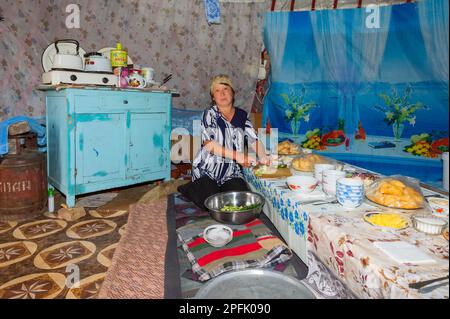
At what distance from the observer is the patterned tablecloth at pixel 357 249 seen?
83 centimetres

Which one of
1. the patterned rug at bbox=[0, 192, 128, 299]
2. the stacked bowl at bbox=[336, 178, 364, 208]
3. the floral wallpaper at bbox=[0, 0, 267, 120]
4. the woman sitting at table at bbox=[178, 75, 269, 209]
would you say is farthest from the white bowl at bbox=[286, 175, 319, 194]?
the floral wallpaper at bbox=[0, 0, 267, 120]

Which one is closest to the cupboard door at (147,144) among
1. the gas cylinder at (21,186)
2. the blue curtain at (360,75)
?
the gas cylinder at (21,186)

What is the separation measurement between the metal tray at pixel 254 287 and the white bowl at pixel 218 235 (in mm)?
658

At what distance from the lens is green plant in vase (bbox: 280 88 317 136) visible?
4.61 m

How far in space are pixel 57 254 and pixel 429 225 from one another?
2299mm

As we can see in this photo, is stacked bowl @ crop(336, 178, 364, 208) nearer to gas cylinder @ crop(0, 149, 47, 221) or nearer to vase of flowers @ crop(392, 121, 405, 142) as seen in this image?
gas cylinder @ crop(0, 149, 47, 221)

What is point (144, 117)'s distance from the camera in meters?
3.58

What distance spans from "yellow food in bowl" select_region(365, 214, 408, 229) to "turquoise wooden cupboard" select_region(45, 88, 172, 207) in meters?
2.77

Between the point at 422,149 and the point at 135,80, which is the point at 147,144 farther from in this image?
the point at 422,149

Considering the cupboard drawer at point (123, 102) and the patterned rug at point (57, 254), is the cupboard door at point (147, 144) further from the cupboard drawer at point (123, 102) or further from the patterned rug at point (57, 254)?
the patterned rug at point (57, 254)

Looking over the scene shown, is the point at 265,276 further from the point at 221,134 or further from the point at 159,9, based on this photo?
the point at 159,9

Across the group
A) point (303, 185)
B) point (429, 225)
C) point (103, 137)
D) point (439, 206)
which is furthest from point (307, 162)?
point (103, 137)

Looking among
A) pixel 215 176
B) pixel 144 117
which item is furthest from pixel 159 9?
pixel 215 176
